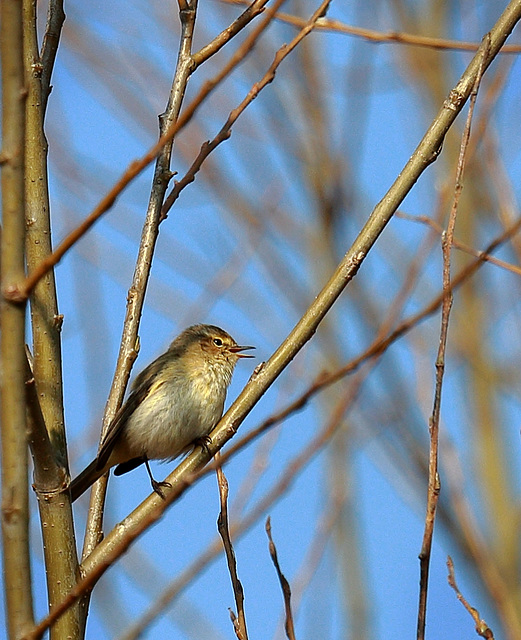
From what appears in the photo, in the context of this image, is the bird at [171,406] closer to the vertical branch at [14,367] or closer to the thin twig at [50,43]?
the thin twig at [50,43]

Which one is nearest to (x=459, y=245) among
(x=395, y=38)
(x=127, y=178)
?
(x=395, y=38)

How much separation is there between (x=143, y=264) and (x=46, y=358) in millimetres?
633

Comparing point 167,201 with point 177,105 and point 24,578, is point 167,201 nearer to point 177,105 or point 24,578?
point 177,105

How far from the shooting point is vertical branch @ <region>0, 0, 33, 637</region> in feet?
4.89

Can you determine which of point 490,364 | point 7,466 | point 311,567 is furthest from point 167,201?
point 490,364

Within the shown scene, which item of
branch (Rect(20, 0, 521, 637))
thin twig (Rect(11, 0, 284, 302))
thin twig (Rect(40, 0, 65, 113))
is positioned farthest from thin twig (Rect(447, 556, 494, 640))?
thin twig (Rect(40, 0, 65, 113))

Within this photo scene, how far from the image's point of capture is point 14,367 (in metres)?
1.51

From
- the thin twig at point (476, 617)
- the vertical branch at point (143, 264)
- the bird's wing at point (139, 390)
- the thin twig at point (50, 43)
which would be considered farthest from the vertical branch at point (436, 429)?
the bird's wing at point (139, 390)

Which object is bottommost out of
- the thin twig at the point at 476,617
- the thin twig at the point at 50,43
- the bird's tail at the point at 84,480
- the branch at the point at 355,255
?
the thin twig at the point at 476,617

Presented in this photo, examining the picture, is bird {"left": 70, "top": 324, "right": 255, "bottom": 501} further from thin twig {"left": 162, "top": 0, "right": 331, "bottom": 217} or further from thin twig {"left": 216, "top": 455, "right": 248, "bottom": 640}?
thin twig {"left": 216, "top": 455, "right": 248, "bottom": 640}

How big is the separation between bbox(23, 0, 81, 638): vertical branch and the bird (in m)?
1.88

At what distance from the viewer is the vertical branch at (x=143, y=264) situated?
286cm

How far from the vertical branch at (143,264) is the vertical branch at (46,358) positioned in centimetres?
41

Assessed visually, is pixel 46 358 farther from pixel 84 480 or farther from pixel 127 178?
pixel 84 480
